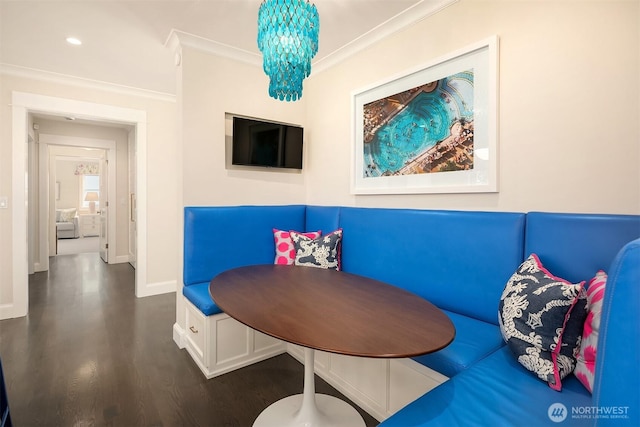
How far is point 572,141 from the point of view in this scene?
143cm

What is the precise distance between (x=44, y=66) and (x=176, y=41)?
168cm

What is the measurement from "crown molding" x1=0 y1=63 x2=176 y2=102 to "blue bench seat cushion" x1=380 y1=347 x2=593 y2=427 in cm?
415

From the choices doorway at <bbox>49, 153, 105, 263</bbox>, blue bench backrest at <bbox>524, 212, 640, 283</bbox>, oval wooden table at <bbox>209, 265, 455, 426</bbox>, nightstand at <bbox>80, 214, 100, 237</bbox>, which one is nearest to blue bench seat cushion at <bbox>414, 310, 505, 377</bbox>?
oval wooden table at <bbox>209, 265, 455, 426</bbox>

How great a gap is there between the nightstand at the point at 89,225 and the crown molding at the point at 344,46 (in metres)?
8.41

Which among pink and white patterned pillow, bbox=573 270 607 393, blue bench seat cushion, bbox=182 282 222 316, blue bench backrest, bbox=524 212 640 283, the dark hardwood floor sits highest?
blue bench backrest, bbox=524 212 640 283

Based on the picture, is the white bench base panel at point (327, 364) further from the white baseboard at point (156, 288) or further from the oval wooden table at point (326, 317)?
the white baseboard at point (156, 288)

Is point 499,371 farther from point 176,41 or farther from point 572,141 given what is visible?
point 176,41

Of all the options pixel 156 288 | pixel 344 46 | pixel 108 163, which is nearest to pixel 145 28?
pixel 344 46

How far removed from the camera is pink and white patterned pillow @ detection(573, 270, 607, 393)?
103cm

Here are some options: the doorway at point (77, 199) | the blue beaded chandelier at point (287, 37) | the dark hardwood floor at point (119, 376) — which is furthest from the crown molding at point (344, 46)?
the doorway at point (77, 199)

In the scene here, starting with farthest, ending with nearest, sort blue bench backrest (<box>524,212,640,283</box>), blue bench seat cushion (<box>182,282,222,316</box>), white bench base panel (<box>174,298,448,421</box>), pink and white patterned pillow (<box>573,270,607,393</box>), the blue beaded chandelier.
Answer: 1. blue bench seat cushion (<box>182,282,222,316</box>)
2. white bench base panel (<box>174,298,448,421</box>)
3. the blue beaded chandelier
4. blue bench backrest (<box>524,212,640,283</box>)
5. pink and white patterned pillow (<box>573,270,607,393</box>)

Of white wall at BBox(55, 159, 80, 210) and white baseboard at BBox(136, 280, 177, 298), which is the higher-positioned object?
white wall at BBox(55, 159, 80, 210)

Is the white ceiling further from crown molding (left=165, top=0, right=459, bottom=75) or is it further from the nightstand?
the nightstand

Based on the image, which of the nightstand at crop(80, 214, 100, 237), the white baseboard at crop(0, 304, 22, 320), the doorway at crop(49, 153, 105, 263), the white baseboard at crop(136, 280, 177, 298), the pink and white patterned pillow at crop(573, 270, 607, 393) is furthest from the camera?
the nightstand at crop(80, 214, 100, 237)
